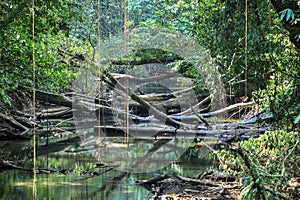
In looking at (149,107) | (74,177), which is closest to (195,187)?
(74,177)

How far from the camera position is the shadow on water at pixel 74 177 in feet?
10.7

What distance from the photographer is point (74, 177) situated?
3.83m

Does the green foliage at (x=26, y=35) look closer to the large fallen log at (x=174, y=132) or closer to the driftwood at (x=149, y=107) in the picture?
the driftwood at (x=149, y=107)

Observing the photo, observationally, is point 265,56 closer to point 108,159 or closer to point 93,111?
point 108,159

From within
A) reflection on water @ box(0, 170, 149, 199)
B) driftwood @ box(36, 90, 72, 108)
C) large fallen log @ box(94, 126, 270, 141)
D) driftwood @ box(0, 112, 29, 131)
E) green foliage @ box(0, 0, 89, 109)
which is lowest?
reflection on water @ box(0, 170, 149, 199)

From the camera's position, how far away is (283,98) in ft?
9.95

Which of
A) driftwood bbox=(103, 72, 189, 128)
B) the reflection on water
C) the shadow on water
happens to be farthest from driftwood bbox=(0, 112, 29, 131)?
the reflection on water

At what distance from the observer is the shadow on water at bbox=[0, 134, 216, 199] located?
327cm

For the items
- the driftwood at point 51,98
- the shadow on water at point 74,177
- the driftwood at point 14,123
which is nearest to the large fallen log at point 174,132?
the shadow on water at point 74,177

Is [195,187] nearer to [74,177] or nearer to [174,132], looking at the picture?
[74,177]

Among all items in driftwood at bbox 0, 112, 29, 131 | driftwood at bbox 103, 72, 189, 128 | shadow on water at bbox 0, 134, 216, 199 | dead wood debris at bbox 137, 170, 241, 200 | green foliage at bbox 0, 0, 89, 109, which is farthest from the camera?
driftwood at bbox 103, 72, 189, 128

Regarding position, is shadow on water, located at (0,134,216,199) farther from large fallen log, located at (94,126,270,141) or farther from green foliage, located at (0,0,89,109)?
green foliage, located at (0,0,89,109)

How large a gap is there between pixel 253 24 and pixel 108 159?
2284 millimetres

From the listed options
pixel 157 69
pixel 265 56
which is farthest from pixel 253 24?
pixel 157 69
